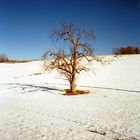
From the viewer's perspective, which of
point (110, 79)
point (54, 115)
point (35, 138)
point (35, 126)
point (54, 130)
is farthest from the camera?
point (110, 79)

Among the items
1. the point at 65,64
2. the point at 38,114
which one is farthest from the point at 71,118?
the point at 65,64

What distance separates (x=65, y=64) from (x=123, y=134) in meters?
16.5

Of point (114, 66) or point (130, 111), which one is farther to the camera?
point (114, 66)

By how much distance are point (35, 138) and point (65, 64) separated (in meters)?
16.6

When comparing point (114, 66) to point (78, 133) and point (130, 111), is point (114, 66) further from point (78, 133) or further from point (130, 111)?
point (78, 133)

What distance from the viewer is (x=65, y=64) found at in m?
25.8

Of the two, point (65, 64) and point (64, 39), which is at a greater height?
point (64, 39)

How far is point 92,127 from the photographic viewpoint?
11078mm

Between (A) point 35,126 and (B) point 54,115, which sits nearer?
(A) point 35,126

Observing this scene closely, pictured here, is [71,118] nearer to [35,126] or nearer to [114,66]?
[35,126]

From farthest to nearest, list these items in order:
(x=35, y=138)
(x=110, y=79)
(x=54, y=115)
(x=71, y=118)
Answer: (x=110, y=79), (x=54, y=115), (x=71, y=118), (x=35, y=138)

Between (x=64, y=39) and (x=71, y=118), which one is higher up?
(x=64, y=39)

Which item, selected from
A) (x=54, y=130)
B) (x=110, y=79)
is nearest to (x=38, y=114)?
(x=54, y=130)

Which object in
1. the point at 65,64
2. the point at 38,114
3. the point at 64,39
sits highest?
the point at 64,39
